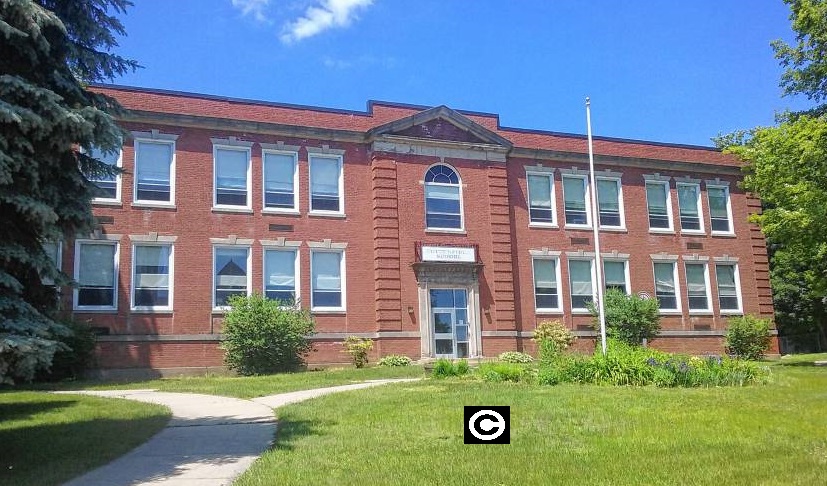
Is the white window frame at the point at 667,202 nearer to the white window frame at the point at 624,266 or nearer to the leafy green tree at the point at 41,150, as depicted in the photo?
the white window frame at the point at 624,266

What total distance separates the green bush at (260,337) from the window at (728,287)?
19.8m

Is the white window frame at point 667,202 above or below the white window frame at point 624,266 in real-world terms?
above

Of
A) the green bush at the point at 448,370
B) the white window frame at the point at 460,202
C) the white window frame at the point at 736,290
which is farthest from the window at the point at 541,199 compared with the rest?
the green bush at the point at 448,370

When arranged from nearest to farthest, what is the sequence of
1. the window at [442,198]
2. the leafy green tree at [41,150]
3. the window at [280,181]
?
1. the leafy green tree at [41,150]
2. the window at [280,181]
3. the window at [442,198]

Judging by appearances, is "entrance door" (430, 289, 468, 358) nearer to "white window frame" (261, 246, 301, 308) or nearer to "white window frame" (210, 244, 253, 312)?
"white window frame" (261, 246, 301, 308)

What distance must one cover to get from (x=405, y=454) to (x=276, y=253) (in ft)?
63.2

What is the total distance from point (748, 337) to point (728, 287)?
9.65 feet

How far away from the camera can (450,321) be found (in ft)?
92.7

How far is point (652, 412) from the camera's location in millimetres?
10852

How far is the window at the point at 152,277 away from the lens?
982 inches

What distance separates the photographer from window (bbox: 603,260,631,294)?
3148cm

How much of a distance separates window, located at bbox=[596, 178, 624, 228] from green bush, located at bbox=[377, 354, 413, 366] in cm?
1128

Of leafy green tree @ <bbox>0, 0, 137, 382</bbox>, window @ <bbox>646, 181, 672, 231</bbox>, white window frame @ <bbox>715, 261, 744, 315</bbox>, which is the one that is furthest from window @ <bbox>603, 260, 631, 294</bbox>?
leafy green tree @ <bbox>0, 0, 137, 382</bbox>

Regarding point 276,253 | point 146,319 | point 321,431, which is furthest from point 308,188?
point 321,431
